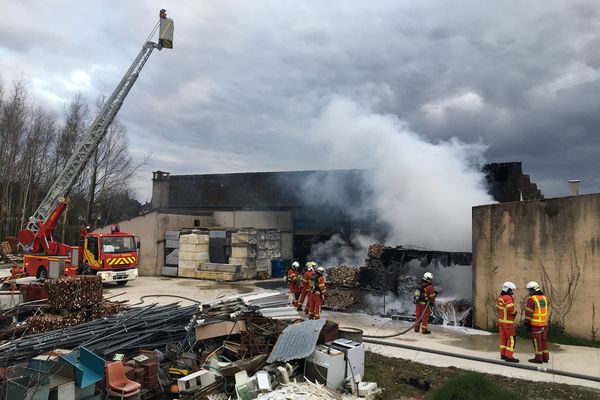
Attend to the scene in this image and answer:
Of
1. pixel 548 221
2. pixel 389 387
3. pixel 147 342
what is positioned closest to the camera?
pixel 389 387

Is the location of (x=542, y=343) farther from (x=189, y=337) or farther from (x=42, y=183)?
(x=42, y=183)

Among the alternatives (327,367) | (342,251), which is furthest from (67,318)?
(342,251)

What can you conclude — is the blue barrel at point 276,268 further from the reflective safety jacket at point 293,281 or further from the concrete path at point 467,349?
the reflective safety jacket at point 293,281

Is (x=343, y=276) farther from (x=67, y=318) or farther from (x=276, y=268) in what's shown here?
(x=67, y=318)

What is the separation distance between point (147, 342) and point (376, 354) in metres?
4.23

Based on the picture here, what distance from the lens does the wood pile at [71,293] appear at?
→ 9.44 m

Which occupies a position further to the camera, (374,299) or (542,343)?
(374,299)

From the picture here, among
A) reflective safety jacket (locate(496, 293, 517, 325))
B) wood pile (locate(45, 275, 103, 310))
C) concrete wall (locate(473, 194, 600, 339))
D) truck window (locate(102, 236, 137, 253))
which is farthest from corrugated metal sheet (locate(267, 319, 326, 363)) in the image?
truck window (locate(102, 236, 137, 253))

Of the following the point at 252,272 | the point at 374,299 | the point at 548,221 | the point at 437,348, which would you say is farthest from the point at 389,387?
the point at 252,272

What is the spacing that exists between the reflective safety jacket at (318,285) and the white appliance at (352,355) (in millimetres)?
3952

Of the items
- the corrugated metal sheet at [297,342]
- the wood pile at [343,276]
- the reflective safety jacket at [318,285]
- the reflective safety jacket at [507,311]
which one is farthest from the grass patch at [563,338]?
the wood pile at [343,276]

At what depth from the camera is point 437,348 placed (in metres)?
8.52

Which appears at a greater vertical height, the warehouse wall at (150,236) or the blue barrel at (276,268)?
the warehouse wall at (150,236)

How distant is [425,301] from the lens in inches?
396
